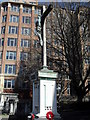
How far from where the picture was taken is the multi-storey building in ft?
118

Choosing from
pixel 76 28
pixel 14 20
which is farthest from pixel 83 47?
pixel 14 20

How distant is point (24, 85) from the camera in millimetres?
37031

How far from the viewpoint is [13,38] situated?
3953 centimetres

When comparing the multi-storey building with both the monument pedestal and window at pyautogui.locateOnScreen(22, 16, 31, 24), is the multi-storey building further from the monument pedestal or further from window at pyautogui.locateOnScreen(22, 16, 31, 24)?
the monument pedestal

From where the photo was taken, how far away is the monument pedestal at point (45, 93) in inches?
312

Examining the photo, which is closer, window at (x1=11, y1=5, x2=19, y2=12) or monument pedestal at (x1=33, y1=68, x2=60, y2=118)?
monument pedestal at (x1=33, y1=68, x2=60, y2=118)

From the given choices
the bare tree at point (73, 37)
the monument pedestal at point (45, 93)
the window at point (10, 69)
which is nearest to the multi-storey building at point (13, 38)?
the window at point (10, 69)

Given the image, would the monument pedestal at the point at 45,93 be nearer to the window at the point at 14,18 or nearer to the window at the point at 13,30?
the window at the point at 13,30

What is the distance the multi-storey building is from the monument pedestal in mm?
26592

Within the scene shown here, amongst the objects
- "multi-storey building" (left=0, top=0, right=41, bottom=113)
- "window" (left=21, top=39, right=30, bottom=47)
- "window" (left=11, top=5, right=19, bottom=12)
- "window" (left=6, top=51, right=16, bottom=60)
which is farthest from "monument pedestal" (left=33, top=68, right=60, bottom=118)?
"window" (left=11, top=5, right=19, bottom=12)

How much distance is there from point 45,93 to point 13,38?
3297 centimetres

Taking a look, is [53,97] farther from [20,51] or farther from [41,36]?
[20,51]

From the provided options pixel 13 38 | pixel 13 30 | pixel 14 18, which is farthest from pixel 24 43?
pixel 14 18

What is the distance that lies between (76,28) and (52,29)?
10.6ft
